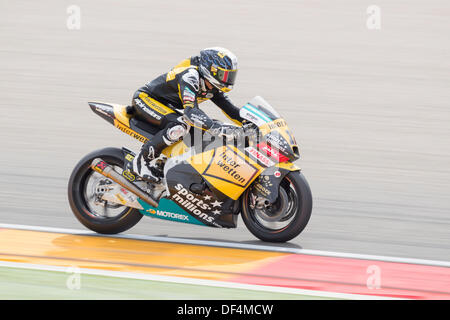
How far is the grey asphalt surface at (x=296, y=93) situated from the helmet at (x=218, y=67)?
1.45m

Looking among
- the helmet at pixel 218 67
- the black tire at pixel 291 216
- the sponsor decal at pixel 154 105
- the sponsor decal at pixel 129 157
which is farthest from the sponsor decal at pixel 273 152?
the sponsor decal at pixel 129 157

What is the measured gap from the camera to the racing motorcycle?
7.26 meters

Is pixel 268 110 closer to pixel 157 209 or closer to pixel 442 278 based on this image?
pixel 157 209

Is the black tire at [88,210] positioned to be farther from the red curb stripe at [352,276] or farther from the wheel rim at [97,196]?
the red curb stripe at [352,276]

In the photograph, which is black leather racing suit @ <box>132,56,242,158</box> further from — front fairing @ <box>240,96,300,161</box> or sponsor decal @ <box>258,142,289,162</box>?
sponsor decal @ <box>258,142,289,162</box>

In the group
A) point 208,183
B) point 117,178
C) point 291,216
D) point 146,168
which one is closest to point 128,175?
point 117,178

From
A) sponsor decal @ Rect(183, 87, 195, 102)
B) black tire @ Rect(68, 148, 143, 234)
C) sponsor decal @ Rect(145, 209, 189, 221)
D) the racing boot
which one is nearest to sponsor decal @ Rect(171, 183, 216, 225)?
sponsor decal @ Rect(145, 209, 189, 221)

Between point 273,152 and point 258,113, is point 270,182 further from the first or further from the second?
point 258,113

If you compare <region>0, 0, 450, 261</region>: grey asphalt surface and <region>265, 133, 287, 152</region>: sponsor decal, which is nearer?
<region>265, 133, 287, 152</region>: sponsor decal

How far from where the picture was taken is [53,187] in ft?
30.0

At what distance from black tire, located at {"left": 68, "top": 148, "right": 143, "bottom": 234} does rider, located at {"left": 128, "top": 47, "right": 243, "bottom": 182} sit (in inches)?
12.5

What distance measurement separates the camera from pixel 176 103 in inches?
305

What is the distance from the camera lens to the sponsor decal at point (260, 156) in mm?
7270

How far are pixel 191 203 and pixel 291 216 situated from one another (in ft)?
3.03
